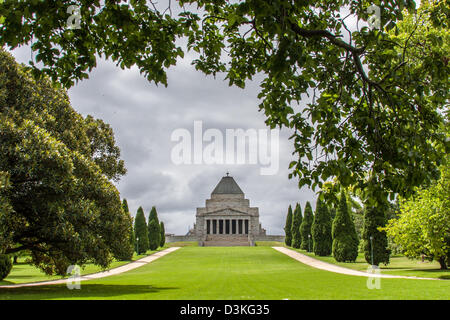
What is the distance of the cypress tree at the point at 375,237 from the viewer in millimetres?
33188

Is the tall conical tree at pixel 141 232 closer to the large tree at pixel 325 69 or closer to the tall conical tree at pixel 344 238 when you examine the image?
the tall conical tree at pixel 344 238

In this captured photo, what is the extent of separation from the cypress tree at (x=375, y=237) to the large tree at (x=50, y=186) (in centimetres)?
2152

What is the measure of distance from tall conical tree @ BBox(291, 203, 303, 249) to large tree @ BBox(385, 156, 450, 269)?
113 feet

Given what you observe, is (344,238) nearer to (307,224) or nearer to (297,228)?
(307,224)

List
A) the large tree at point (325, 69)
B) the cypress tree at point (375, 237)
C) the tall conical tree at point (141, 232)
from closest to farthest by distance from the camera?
the large tree at point (325, 69)
the cypress tree at point (375, 237)
the tall conical tree at point (141, 232)

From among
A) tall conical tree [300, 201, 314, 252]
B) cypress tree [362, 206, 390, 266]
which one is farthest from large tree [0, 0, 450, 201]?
tall conical tree [300, 201, 314, 252]

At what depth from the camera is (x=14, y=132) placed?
49.9ft

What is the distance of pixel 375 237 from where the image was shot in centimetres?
3341

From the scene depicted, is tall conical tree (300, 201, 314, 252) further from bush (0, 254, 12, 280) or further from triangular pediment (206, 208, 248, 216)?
triangular pediment (206, 208, 248, 216)

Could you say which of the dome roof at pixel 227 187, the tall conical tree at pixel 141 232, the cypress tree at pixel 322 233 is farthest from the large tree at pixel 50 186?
the dome roof at pixel 227 187

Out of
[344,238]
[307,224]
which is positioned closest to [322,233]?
[344,238]

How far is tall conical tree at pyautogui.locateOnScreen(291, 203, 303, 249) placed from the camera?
62062 mm

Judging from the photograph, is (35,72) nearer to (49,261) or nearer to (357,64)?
(357,64)

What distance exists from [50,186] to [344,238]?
1178 inches
